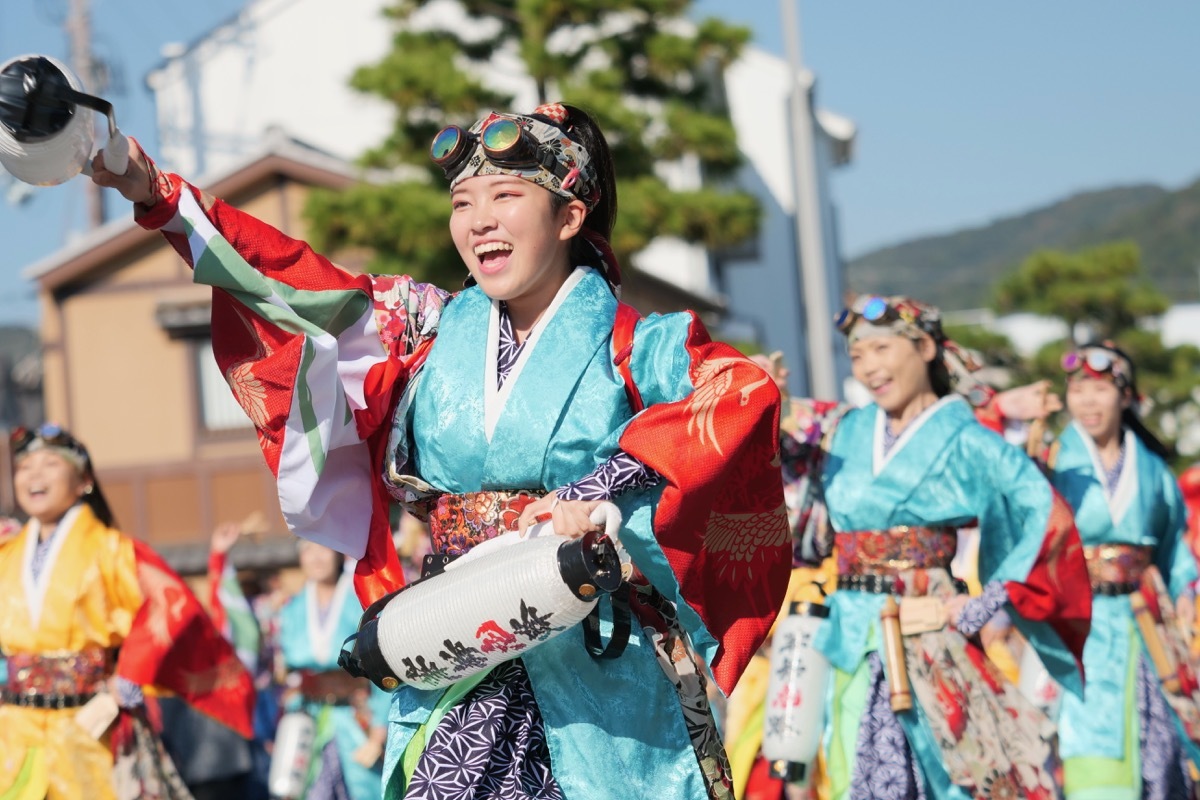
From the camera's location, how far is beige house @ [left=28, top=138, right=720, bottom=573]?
66.4 ft

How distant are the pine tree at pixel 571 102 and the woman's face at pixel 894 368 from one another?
781 cm

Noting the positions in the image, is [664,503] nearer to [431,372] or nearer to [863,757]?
[431,372]

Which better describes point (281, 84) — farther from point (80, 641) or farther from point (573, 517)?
point (573, 517)

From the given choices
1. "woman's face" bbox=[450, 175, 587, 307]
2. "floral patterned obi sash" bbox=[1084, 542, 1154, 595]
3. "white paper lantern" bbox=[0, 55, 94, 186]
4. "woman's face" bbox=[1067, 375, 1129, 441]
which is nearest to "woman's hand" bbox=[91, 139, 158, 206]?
"white paper lantern" bbox=[0, 55, 94, 186]

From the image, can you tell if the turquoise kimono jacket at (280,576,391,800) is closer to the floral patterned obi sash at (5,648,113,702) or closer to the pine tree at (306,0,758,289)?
the floral patterned obi sash at (5,648,113,702)

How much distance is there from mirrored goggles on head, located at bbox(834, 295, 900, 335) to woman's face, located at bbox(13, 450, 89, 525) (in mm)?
3084

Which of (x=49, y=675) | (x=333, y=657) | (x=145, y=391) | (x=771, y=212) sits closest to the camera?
(x=49, y=675)

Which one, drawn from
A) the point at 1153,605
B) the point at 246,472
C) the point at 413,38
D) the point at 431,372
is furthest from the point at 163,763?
the point at 246,472

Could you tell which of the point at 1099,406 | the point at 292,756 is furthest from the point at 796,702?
the point at 292,756

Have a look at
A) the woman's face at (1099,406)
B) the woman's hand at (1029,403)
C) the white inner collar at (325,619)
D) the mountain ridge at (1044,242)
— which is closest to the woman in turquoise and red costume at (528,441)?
the woman's hand at (1029,403)

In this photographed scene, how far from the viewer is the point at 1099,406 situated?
7590 mm

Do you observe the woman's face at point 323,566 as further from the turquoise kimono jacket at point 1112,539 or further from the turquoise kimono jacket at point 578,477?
the turquoise kimono jacket at point 578,477

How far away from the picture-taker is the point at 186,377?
2028cm

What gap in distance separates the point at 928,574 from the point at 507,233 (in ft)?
8.15
